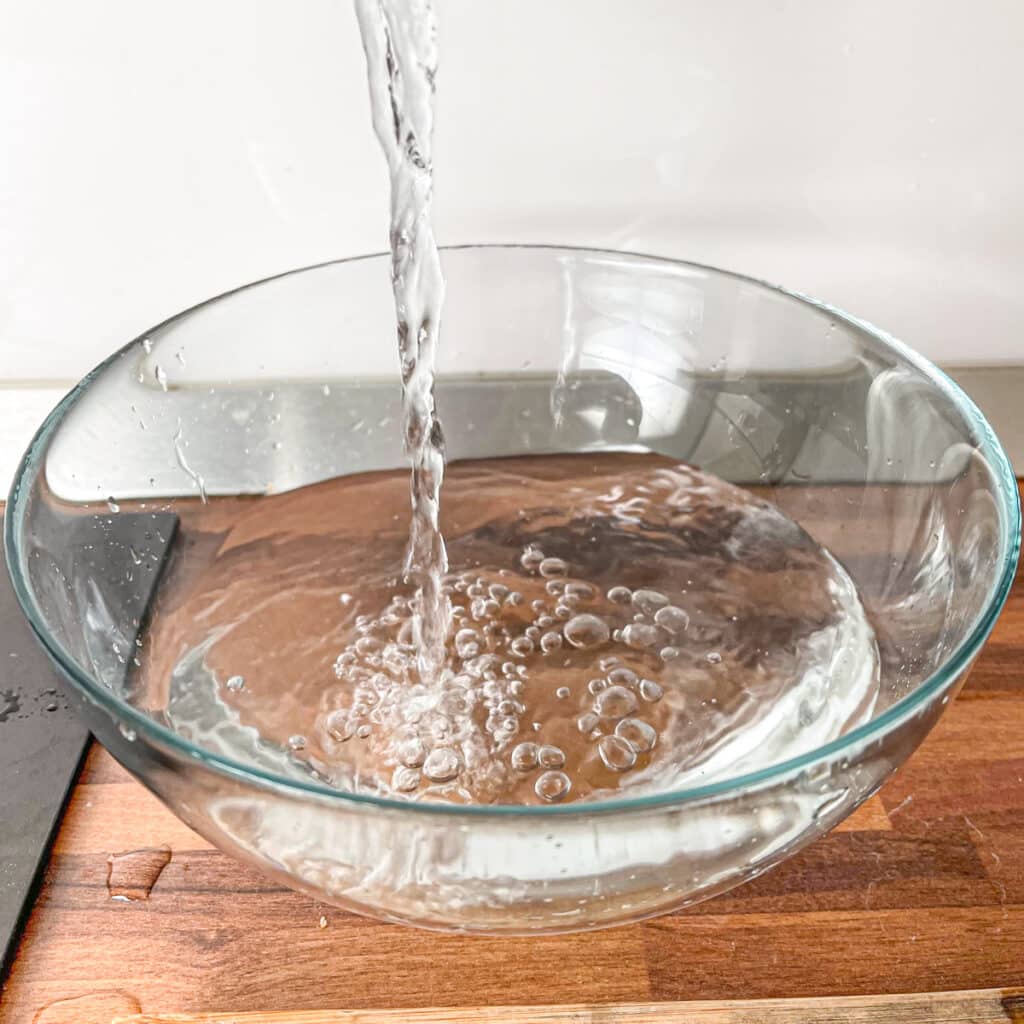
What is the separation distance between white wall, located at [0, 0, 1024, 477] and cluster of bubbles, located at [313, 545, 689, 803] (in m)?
0.28

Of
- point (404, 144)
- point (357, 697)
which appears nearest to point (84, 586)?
point (357, 697)

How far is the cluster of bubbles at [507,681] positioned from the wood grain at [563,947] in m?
0.08

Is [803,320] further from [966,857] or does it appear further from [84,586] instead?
[84,586]

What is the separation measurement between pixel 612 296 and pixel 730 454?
122 millimetres

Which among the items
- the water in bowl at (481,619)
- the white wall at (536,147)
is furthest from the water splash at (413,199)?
the white wall at (536,147)

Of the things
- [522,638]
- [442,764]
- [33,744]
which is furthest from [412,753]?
[33,744]

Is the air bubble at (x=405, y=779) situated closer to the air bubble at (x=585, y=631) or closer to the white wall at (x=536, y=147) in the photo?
the air bubble at (x=585, y=631)

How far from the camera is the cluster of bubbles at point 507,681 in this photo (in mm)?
607

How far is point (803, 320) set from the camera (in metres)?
0.70

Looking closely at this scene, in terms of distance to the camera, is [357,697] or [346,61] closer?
[357,697]

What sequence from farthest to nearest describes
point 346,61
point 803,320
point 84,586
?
point 346,61, point 803,320, point 84,586

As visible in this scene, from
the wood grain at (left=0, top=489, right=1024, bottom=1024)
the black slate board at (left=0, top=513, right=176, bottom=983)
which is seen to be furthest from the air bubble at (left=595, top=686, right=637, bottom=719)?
the black slate board at (left=0, top=513, right=176, bottom=983)

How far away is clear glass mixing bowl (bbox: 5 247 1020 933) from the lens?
1.31 ft

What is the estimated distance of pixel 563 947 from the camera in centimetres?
57
